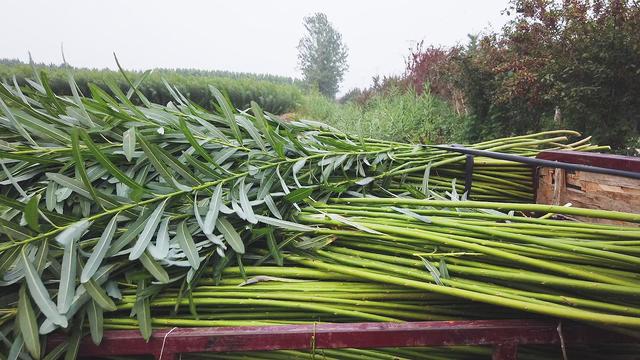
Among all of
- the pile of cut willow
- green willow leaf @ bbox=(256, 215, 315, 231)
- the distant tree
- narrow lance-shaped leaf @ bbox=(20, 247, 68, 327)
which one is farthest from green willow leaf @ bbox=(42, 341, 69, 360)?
the distant tree

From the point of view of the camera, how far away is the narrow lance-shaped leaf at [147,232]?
0.91 meters

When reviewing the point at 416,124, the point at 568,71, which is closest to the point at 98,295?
the point at 568,71

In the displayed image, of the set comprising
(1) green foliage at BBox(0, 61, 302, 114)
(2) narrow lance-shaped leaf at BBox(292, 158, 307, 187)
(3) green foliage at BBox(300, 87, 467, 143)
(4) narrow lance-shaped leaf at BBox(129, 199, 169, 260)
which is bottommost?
(4) narrow lance-shaped leaf at BBox(129, 199, 169, 260)

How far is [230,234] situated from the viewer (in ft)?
3.39

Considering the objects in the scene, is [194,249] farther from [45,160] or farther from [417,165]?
[417,165]

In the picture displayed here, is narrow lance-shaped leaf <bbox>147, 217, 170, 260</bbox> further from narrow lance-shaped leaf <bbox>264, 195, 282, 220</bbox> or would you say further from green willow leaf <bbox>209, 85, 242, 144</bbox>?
green willow leaf <bbox>209, 85, 242, 144</bbox>

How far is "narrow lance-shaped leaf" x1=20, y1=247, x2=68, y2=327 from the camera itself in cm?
80

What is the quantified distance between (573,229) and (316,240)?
27.9 inches

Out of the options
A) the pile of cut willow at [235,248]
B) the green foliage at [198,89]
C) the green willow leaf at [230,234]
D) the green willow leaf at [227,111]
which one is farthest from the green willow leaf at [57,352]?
the green foliage at [198,89]

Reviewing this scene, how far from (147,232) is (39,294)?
26cm

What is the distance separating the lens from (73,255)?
877 millimetres

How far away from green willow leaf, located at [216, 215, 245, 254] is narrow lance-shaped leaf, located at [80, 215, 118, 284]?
28 centimetres

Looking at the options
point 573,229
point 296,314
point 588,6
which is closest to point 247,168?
point 296,314

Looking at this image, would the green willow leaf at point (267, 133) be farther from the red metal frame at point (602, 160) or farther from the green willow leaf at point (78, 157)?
the red metal frame at point (602, 160)
